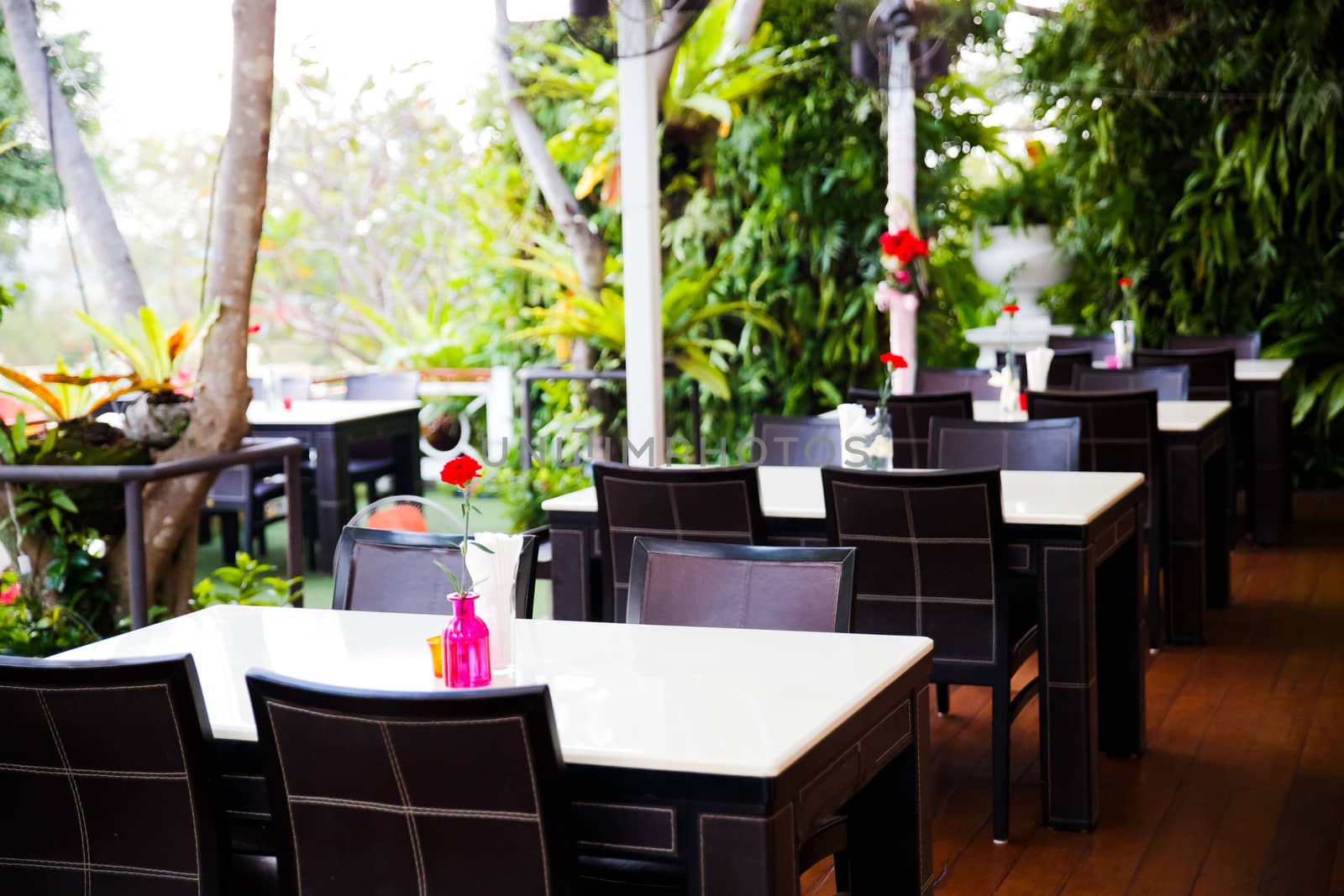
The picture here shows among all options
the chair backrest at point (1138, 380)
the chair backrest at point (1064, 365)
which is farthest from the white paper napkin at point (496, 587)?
the chair backrest at point (1064, 365)

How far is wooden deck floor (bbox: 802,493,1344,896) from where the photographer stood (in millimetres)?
3082

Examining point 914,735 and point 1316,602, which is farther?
point 1316,602

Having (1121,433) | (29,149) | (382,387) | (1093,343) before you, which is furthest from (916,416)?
(29,149)

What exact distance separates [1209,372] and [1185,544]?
1460mm

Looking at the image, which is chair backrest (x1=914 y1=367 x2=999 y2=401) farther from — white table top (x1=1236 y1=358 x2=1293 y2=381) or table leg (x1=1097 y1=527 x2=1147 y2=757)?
table leg (x1=1097 y1=527 x2=1147 y2=757)

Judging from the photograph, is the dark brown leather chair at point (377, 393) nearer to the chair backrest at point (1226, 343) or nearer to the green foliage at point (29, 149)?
the green foliage at point (29, 149)

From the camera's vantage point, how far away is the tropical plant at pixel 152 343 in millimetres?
3939

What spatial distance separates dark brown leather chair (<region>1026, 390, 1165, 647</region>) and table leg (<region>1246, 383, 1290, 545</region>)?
1.94m

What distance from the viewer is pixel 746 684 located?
1.99 m

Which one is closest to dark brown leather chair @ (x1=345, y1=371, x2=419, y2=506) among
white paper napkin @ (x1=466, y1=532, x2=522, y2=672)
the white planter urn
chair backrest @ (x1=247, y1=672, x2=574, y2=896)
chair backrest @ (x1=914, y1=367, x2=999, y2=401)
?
chair backrest @ (x1=914, y1=367, x2=999, y2=401)

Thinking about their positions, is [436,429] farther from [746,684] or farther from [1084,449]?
[746,684]

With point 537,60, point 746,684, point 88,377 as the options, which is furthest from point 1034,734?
point 537,60

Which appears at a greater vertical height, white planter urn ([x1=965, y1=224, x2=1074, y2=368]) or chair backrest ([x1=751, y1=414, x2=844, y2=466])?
white planter urn ([x1=965, y1=224, x2=1074, y2=368])

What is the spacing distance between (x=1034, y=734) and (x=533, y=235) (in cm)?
495
